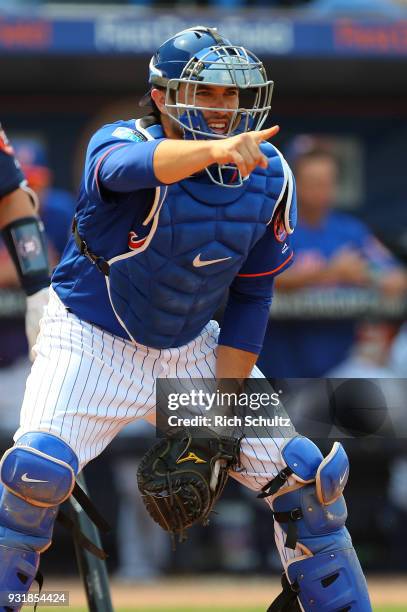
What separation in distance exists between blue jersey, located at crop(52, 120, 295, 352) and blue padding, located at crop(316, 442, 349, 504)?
47cm

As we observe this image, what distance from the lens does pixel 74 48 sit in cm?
778

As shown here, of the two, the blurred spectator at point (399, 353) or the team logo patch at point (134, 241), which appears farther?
the blurred spectator at point (399, 353)

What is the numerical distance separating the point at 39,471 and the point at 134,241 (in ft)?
2.36

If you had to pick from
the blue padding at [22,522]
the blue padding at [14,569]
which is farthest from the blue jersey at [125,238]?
the blue padding at [14,569]

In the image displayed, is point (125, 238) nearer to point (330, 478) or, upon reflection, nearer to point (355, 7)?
point (330, 478)

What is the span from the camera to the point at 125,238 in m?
3.86

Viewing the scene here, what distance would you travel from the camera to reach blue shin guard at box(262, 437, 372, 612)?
387 cm

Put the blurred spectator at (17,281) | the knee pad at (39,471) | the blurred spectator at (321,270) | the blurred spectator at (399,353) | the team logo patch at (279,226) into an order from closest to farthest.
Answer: the knee pad at (39,471) → the team logo patch at (279,226) → the blurred spectator at (17,281) → the blurred spectator at (321,270) → the blurred spectator at (399,353)

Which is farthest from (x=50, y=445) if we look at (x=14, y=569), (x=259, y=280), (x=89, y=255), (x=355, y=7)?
(x=355, y=7)

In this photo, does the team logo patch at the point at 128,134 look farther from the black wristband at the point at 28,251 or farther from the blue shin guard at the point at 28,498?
the black wristband at the point at 28,251

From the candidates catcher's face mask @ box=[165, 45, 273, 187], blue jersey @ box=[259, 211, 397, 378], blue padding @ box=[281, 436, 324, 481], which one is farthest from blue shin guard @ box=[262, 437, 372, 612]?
blue jersey @ box=[259, 211, 397, 378]

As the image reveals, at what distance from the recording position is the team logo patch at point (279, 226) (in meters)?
4.01

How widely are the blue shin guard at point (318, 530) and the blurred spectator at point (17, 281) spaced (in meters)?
3.54

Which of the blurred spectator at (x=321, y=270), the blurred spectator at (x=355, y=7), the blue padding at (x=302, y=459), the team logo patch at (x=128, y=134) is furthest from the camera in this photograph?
the blurred spectator at (x=355, y=7)
